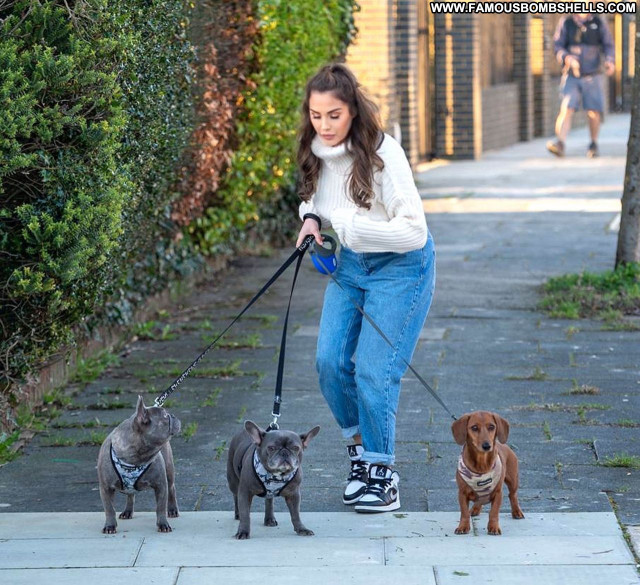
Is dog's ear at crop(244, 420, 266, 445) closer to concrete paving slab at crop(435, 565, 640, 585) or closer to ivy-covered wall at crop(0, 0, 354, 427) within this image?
concrete paving slab at crop(435, 565, 640, 585)

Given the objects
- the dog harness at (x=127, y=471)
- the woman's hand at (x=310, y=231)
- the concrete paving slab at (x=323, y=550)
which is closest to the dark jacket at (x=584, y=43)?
the woman's hand at (x=310, y=231)

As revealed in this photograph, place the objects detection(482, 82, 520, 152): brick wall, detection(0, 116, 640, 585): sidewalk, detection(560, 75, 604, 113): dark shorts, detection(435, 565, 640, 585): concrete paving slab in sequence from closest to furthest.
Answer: detection(435, 565, 640, 585): concrete paving slab
detection(0, 116, 640, 585): sidewalk
detection(560, 75, 604, 113): dark shorts
detection(482, 82, 520, 152): brick wall

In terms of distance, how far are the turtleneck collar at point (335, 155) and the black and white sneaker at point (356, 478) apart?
3.88 feet

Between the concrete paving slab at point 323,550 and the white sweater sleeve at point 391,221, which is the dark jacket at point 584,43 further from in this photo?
the concrete paving slab at point 323,550

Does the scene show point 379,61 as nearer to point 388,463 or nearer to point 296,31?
point 296,31

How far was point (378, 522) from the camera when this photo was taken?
498 cm

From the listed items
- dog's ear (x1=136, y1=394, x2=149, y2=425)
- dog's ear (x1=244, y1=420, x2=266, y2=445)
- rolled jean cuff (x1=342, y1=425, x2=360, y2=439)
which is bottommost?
rolled jean cuff (x1=342, y1=425, x2=360, y2=439)

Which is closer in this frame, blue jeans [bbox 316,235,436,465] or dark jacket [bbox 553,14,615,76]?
blue jeans [bbox 316,235,436,465]

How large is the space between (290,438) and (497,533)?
85 centimetres

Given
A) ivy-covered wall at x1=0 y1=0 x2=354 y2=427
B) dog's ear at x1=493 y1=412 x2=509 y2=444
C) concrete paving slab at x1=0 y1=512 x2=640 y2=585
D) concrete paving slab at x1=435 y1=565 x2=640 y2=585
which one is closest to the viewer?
concrete paving slab at x1=435 y1=565 x2=640 y2=585

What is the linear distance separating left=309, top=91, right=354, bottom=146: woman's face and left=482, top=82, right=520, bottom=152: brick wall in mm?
16660

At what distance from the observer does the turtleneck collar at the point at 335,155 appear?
503 cm

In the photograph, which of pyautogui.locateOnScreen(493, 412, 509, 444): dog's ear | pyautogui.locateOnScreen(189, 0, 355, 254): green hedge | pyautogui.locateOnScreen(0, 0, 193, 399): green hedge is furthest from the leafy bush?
pyautogui.locateOnScreen(493, 412, 509, 444): dog's ear

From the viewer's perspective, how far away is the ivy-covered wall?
A: 581 centimetres
